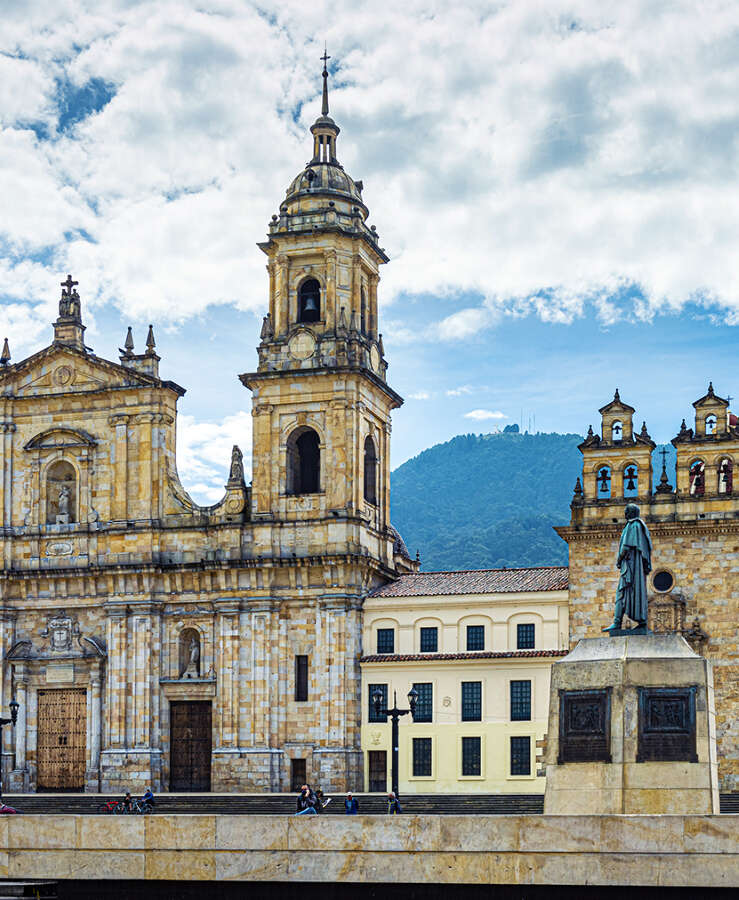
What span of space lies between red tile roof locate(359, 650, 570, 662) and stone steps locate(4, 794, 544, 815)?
479 centimetres

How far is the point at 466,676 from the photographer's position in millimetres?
54281

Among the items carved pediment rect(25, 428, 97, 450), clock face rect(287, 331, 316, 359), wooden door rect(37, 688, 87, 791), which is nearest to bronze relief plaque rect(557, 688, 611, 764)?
clock face rect(287, 331, 316, 359)

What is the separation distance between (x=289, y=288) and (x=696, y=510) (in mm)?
18150

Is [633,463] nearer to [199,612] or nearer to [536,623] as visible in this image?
[536,623]

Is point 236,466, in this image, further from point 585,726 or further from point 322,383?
point 585,726

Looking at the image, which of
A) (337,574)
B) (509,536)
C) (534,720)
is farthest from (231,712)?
(509,536)

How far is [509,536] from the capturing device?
6363 inches

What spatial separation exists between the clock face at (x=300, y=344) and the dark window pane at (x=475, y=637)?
12264mm

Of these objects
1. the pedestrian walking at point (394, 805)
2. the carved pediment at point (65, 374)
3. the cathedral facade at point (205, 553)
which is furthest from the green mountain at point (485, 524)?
the pedestrian walking at point (394, 805)

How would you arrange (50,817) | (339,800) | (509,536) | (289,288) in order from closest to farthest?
(50,817) → (339,800) → (289,288) → (509,536)

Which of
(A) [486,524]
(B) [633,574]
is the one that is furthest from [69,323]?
(A) [486,524]

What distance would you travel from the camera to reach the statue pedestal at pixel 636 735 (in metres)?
29.5

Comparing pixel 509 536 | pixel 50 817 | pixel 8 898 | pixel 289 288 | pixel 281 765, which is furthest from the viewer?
pixel 509 536

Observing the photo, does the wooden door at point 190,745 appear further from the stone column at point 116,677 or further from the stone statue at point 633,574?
the stone statue at point 633,574
